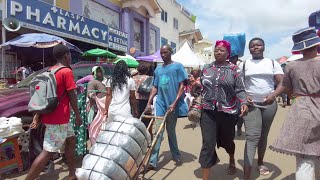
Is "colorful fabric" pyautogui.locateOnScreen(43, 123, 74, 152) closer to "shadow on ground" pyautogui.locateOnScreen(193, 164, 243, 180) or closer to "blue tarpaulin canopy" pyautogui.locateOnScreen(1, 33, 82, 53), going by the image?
"shadow on ground" pyautogui.locateOnScreen(193, 164, 243, 180)

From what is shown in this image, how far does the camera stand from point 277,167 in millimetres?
4527

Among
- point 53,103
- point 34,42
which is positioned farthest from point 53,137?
point 34,42

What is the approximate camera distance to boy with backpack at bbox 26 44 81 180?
3260 mm

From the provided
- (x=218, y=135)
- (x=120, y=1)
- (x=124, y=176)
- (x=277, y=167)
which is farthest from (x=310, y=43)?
(x=120, y=1)

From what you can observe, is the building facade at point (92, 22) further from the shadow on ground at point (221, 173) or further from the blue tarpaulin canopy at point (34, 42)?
the shadow on ground at point (221, 173)

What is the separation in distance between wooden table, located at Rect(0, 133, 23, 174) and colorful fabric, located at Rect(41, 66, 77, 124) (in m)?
0.93

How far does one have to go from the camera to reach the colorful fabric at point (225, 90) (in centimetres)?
351

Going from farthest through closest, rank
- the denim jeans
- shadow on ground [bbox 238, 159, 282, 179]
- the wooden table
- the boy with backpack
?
shadow on ground [bbox 238, 159, 282, 179] < the wooden table < the denim jeans < the boy with backpack

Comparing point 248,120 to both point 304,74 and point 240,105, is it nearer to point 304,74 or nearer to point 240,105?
point 240,105

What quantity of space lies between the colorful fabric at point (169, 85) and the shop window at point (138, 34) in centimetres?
1676

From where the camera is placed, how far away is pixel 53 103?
3264mm

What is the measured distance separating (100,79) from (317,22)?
13.1 feet

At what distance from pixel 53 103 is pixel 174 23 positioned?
26.9 metres

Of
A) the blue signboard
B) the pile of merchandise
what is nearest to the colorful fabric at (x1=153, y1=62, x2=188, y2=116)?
the pile of merchandise
